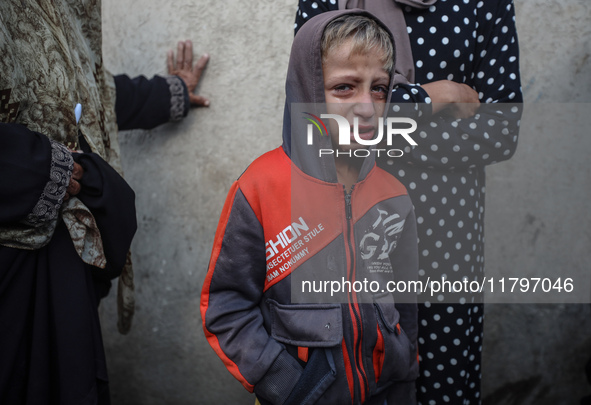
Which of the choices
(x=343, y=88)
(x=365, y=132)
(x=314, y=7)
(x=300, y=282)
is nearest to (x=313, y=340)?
(x=300, y=282)

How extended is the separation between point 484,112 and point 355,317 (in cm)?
70

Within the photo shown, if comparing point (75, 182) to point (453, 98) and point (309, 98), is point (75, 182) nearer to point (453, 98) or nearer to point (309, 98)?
point (309, 98)

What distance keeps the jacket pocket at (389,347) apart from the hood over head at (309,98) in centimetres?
36

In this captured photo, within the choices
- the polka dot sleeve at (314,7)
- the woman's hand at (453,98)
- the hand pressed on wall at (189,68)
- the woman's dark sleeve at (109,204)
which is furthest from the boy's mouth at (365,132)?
the hand pressed on wall at (189,68)

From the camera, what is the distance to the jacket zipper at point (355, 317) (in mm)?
1298

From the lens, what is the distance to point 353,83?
129 centimetres

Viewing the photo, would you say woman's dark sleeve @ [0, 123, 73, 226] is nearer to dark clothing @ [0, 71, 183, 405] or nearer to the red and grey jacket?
dark clothing @ [0, 71, 183, 405]

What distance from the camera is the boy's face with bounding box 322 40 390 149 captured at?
1.27m

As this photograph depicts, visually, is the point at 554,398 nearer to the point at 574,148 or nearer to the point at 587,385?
the point at 587,385

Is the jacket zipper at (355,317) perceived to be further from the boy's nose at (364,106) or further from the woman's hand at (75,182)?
the woman's hand at (75,182)

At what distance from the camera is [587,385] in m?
2.44

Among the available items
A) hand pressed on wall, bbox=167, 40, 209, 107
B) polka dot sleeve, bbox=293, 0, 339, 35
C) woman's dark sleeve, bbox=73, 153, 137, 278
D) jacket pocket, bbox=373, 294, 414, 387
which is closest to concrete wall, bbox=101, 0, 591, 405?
hand pressed on wall, bbox=167, 40, 209, 107

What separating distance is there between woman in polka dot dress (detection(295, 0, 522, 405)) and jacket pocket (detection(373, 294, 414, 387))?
199 millimetres

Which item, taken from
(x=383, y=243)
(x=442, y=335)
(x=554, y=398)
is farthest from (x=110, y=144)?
(x=554, y=398)
